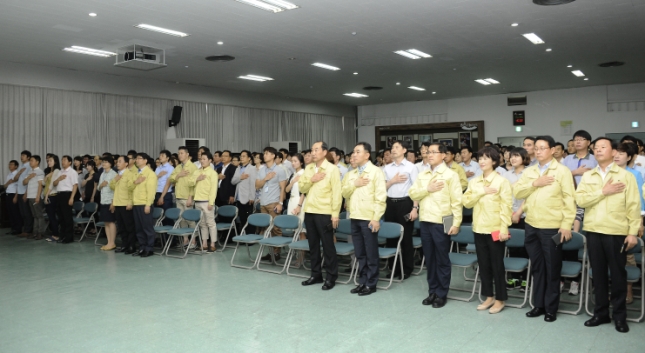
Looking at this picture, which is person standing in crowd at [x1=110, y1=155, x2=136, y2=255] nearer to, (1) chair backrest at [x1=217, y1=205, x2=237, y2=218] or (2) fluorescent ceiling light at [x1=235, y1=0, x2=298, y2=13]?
(1) chair backrest at [x1=217, y1=205, x2=237, y2=218]

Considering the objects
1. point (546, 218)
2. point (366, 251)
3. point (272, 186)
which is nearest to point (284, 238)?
point (272, 186)

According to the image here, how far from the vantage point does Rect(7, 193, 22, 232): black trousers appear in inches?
433

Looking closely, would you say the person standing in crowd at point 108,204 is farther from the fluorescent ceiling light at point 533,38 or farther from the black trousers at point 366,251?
the fluorescent ceiling light at point 533,38

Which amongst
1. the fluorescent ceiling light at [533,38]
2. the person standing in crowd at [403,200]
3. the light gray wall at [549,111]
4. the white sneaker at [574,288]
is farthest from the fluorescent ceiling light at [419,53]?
the light gray wall at [549,111]

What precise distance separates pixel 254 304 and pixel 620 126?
15101 mm

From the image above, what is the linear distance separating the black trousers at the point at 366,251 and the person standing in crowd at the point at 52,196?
698 cm

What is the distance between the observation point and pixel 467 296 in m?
5.51

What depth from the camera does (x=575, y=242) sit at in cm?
493

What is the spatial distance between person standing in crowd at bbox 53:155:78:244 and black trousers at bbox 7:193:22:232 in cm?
198

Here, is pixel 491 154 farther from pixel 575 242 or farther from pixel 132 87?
pixel 132 87

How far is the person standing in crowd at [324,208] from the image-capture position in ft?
19.5

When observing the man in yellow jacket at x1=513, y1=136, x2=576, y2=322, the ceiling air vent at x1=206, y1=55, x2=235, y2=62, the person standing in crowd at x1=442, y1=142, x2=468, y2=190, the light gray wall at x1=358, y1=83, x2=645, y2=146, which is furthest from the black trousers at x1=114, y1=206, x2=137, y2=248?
the light gray wall at x1=358, y1=83, x2=645, y2=146

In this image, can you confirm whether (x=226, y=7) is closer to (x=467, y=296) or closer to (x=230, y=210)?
(x=230, y=210)

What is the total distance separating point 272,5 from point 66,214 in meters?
5.78
